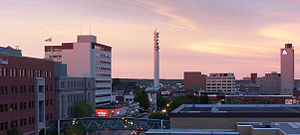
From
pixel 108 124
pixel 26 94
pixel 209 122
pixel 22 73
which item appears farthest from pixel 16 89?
pixel 209 122

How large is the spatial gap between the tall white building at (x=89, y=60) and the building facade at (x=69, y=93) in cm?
3367

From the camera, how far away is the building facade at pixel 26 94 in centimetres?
7688

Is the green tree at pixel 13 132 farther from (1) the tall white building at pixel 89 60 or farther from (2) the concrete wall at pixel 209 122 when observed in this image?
(1) the tall white building at pixel 89 60

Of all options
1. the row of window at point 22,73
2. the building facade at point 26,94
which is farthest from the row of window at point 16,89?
the row of window at point 22,73

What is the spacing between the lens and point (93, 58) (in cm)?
15888

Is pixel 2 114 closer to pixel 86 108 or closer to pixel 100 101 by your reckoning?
pixel 86 108

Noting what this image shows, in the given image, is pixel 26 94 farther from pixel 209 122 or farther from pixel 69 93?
pixel 209 122

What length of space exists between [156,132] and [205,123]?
11069mm

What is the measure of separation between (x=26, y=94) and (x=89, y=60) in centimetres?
7382

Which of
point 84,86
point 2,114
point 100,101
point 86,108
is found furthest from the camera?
point 100,101

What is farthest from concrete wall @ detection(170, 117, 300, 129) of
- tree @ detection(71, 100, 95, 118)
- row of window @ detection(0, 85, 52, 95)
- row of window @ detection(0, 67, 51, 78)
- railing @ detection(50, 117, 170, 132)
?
tree @ detection(71, 100, 95, 118)

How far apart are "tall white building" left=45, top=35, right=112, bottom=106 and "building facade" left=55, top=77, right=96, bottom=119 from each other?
110 feet

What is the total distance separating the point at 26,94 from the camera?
84000mm

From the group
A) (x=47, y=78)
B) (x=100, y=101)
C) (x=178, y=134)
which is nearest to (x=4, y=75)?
(x=47, y=78)
